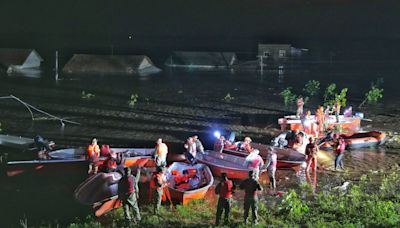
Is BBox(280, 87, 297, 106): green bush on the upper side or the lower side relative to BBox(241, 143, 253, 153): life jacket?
upper

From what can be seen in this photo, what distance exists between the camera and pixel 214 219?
14.8 metres

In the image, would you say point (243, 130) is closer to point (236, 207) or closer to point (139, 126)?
point (139, 126)

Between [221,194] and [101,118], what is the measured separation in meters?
18.3

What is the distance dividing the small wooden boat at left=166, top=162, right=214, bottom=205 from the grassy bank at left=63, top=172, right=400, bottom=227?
13.4 inches

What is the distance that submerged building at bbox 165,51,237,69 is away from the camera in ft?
224

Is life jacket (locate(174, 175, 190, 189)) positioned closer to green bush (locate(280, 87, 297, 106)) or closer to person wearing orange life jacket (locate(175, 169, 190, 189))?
person wearing orange life jacket (locate(175, 169, 190, 189))

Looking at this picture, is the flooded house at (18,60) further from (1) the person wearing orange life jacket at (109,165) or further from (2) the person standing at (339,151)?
(2) the person standing at (339,151)

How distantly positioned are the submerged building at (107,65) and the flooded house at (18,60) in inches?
211

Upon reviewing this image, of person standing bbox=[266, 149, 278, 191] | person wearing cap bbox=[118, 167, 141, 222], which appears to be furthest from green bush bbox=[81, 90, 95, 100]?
person wearing cap bbox=[118, 167, 141, 222]

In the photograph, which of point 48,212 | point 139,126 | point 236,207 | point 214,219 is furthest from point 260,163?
point 139,126

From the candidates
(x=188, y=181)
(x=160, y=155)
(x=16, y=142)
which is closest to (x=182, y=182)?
(x=188, y=181)

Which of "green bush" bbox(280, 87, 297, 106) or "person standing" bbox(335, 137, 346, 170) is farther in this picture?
"green bush" bbox(280, 87, 297, 106)

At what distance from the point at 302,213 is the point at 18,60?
2162 inches

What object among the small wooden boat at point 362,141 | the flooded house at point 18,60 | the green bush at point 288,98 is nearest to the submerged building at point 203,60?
the flooded house at point 18,60
